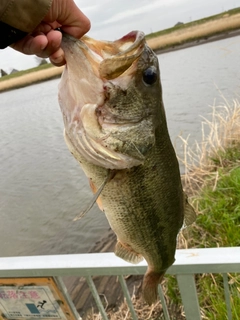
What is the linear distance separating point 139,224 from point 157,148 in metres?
0.35

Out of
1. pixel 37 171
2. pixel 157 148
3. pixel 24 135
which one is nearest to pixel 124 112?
pixel 157 148

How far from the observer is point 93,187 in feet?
4.66

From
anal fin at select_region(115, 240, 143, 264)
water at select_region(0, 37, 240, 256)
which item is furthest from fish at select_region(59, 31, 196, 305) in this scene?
water at select_region(0, 37, 240, 256)

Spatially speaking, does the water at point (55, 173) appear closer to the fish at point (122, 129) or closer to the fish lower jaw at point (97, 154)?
the fish at point (122, 129)

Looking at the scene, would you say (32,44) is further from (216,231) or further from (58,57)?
(216,231)

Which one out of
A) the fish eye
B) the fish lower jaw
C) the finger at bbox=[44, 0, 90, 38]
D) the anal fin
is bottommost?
the anal fin

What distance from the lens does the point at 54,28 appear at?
4.15ft

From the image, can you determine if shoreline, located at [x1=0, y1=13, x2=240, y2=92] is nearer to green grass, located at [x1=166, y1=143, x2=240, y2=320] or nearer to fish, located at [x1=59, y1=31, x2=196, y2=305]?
green grass, located at [x1=166, y1=143, x2=240, y2=320]

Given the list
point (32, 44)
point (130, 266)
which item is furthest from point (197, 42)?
point (32, 44)

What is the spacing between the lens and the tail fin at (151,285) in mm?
1584

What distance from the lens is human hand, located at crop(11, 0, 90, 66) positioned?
1198mm

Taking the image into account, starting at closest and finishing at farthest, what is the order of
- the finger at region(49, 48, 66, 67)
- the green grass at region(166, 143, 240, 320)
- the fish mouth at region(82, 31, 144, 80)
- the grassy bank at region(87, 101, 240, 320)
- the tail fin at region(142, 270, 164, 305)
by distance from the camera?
the fish mouth at region(82, 31, 144, 80)
the finger at region(49, 48, 66, 67)
the tail fin at region(142, 270, 164, 305)
the green grass at region(166, 143, 240, 320)
the grassy bank at region(87, 101, 240, 320)

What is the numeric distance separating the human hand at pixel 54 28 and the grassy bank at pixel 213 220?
1.98 metres

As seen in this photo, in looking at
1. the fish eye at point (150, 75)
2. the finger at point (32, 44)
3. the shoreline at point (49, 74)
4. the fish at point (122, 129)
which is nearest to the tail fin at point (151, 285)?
the fish at point (122, 129)
